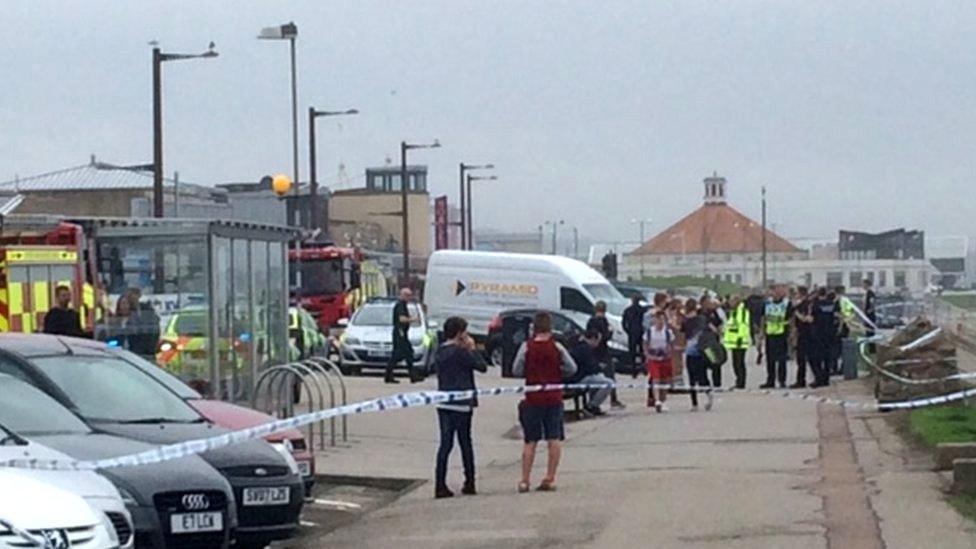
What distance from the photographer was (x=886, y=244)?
373ft

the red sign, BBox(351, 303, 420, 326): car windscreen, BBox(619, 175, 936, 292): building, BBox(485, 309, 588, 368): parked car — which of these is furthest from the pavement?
BBox(619, 175, 936, 292): building

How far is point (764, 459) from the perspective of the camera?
73.4 ft

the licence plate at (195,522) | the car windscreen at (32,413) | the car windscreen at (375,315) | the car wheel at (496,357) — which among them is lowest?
the car wheel at (496,357)

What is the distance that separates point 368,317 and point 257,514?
29.6 metres

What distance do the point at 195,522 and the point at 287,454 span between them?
2.58m

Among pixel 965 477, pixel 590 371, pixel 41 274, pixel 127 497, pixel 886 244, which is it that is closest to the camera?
pixel 127 497

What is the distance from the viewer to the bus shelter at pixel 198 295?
24328mm

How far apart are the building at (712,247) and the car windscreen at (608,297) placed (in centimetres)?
8945

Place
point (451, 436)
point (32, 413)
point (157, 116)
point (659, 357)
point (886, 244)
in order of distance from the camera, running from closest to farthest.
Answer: point (32, 413)
point (451, 436)
point (659, 357)
point (157, 116)
point (886, 244)

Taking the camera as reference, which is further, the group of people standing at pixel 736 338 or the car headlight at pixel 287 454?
the group of people standing at pixel 736 338

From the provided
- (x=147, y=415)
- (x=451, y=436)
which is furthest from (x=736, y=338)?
(x=147, y=415)

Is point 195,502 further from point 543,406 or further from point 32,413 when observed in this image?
point 543,406

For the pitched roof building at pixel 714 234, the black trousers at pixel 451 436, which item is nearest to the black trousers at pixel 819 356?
the black trousers at pixel 451 436

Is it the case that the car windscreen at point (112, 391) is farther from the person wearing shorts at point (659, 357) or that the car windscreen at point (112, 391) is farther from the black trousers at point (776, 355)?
the black trousers at point (776, 355)
